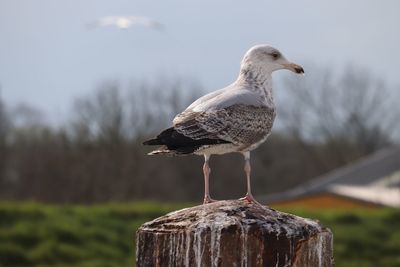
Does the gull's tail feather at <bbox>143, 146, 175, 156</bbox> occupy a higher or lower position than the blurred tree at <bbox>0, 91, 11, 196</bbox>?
lower

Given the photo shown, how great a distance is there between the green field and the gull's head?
9.88 metres

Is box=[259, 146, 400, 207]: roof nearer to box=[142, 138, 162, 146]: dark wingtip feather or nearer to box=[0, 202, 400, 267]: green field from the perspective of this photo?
box=[0, 202, 400, 267]: green field

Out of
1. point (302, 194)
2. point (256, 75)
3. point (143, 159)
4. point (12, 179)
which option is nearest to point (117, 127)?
point (143, 159)

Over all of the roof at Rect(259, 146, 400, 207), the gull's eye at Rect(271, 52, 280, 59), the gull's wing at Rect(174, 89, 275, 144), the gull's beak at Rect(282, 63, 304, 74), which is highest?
the roof at Rect(259, 146, 400, 207)

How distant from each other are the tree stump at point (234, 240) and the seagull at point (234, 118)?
643 mm

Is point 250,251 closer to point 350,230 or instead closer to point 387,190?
point 350,230

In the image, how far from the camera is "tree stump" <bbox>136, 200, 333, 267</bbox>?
318 cm

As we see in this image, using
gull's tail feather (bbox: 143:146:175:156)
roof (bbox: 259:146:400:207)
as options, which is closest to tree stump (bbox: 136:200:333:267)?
gull's tail feather (bbox: 143:146:175:156)

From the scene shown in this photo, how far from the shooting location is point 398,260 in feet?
51.4

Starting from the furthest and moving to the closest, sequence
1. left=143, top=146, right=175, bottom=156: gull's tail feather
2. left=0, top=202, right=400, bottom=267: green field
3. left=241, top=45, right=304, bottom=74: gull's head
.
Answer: left=0, top=202, right=400, bottom=267: green field < left=241, top=45, right=304, bottom=74: gull's head < left=143, top=146, right=175, bottom=156: gull's tail feather

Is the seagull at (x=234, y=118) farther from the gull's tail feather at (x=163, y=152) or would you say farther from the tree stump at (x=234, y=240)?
the tree stump at (x=234, y=240)

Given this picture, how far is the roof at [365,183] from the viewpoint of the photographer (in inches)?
1131

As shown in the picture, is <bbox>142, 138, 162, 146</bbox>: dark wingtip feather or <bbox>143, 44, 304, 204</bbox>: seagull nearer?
<bbox>142, 138, 162, 146</bbox>: dark wingtip feather

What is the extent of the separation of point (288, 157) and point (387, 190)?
57.0 feet
